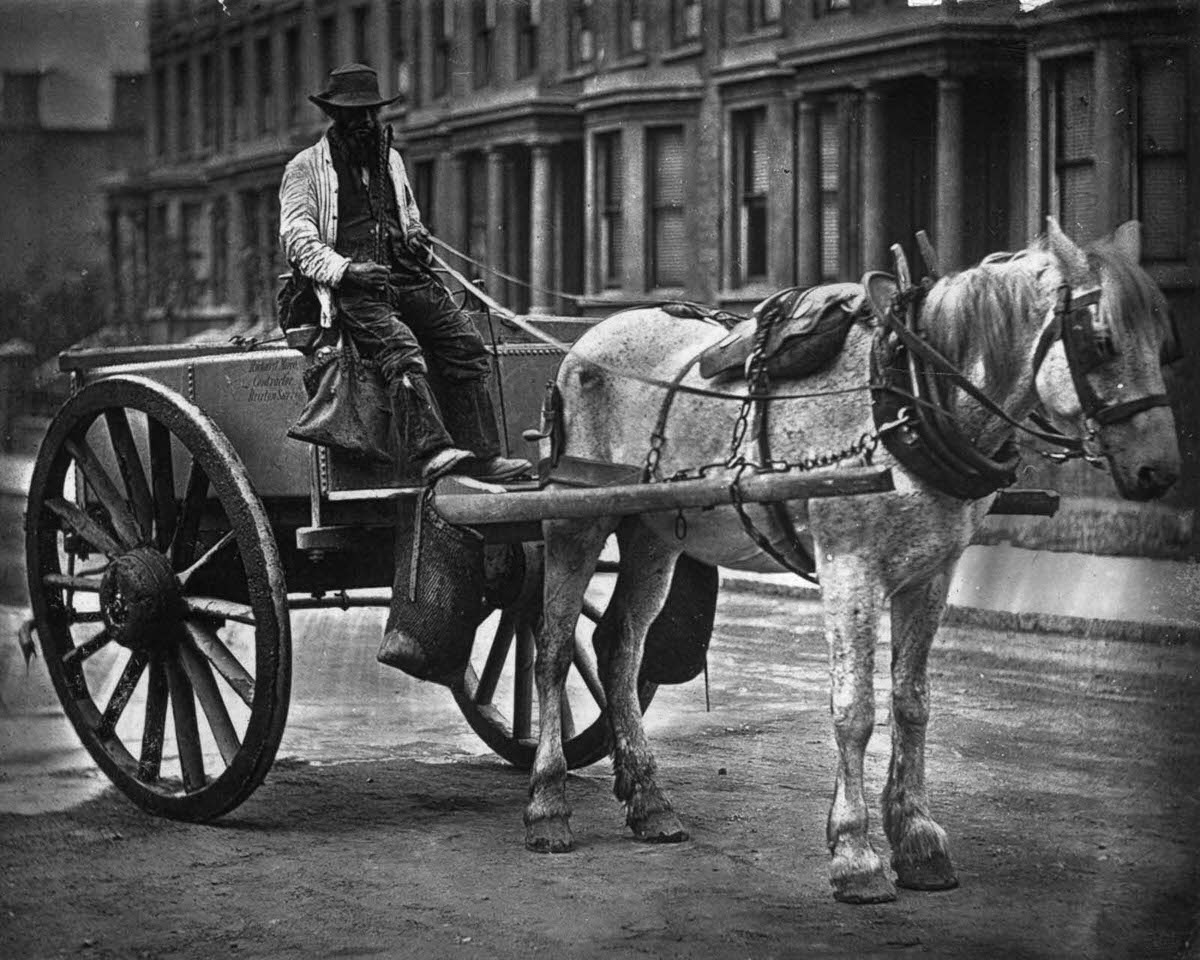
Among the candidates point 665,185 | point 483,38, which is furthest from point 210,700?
point 483,38

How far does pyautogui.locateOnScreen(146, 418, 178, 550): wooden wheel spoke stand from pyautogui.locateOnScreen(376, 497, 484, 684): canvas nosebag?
3.66 ft

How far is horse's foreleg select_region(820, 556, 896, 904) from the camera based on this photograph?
5738 millimetres

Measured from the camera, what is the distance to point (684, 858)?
21.1 ft

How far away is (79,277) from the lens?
12.7m

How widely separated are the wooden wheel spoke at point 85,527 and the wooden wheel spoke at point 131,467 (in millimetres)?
150

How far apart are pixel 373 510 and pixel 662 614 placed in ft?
3.94

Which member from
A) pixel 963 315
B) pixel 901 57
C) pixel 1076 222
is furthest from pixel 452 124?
pixel 963 315

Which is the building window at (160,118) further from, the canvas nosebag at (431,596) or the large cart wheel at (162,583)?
the canvas nosebag at (431,596)

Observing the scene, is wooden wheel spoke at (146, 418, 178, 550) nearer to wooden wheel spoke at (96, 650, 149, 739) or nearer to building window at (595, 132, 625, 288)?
wooden wheel spoke at (96, 650, 149, 739)

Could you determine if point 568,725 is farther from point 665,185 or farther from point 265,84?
point 665,185

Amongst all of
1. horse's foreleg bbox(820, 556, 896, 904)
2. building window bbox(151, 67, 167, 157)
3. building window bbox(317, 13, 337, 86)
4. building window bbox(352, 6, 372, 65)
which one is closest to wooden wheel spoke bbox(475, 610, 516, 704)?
horse's foreleg bbox(820, 556, 896, 904)

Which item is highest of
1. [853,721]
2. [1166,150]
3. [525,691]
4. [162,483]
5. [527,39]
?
[527,39]

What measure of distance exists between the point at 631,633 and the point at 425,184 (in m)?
17.1

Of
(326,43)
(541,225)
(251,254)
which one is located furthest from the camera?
(541,225)
